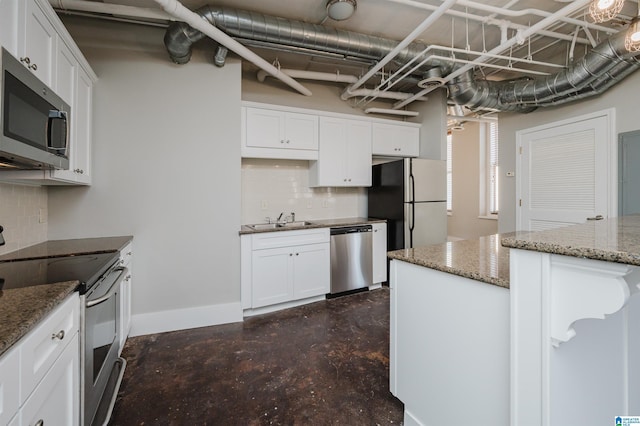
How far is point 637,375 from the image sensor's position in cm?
109

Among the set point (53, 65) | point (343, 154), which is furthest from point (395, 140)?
point (53, 65)


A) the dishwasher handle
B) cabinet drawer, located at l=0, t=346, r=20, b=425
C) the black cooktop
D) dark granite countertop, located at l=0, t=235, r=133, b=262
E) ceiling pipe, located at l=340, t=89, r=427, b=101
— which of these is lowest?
cabinet drawer, located at l=0, t=346, r=20, b=425

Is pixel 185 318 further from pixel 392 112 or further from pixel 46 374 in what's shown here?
pixel 392 112

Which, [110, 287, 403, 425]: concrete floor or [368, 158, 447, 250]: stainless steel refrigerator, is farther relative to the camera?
[368, 158, 447, 250]: stainless steel refrigerator

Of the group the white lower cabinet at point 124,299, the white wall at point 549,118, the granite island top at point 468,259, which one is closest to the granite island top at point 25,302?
the white lower cabinet at point 124,299

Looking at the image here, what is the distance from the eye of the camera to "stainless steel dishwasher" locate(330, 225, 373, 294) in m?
3.43

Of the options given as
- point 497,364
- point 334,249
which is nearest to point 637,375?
point 497,364

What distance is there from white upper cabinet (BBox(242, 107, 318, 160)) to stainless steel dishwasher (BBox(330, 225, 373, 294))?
1.07m

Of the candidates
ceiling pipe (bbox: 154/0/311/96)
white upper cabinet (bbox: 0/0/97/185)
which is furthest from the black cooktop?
ceiling pipe (bbox: 154/0/311/96)

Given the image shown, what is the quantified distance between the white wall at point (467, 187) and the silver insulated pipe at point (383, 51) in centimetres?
246

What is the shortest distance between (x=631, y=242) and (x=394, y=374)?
4.08 ft

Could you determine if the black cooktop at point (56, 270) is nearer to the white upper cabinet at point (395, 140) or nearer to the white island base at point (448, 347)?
the white island base at point (448, 347)

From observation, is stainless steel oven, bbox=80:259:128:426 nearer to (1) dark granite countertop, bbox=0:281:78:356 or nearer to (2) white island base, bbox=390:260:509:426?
(1) dark granite countertop, bbox=0:281:78:356

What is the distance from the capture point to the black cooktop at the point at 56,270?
4.09 feet
